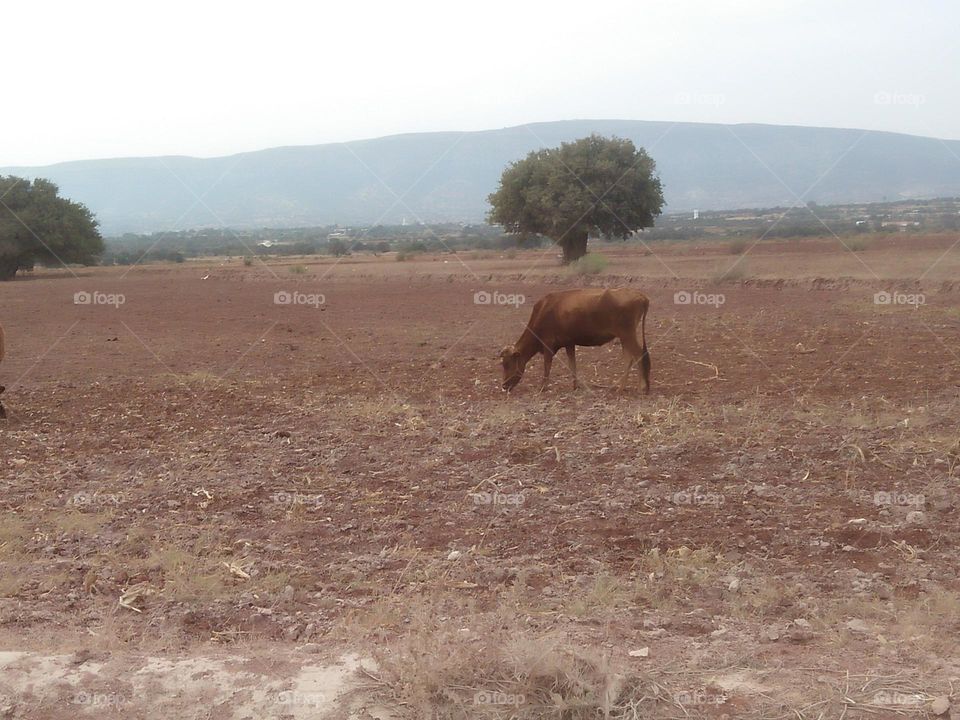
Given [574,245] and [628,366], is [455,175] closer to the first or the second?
[574,245]

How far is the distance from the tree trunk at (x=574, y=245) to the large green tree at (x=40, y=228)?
2530 centimetres

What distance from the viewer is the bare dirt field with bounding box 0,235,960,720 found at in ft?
15.1

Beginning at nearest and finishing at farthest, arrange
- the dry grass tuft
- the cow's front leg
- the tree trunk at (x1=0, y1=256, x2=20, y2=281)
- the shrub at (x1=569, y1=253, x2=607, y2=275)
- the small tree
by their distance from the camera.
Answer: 1. the dry grass tuft
2. the cow's front leg
3. the shrub at (x1=569, y1=253, x2=607, y2=275)
4. the tree trunk at (x1=0, y1=256, x2=20, y2=281)
5. the small tree

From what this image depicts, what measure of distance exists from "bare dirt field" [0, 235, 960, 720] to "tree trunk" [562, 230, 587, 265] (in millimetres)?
26753

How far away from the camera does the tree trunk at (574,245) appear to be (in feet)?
140

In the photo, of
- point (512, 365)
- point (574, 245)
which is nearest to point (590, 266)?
point (574, 245)

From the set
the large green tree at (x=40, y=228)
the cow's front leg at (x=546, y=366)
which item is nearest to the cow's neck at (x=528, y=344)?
the cow's front leg at (x=546, y=366)

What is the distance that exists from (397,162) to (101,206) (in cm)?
5278

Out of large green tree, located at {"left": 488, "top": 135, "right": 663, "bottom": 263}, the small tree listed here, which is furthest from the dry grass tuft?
the small tree

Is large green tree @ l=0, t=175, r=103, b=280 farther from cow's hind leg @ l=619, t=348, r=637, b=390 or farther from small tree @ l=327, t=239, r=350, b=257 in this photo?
cow's hind leg @ l=619, t=348, r=637, b=390

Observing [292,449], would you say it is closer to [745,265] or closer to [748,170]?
[745,265]

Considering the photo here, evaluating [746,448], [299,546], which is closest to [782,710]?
[299,546]

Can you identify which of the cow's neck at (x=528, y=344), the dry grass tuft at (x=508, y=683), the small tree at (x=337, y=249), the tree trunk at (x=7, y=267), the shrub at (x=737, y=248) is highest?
the small tree at (x=337, y=249)

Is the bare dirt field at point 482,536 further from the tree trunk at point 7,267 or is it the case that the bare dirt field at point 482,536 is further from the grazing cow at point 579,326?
the tree trunk at point 7,267
